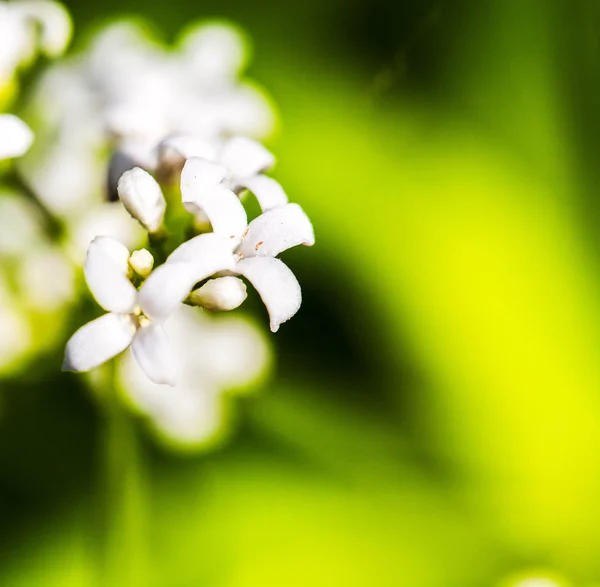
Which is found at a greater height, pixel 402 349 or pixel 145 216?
pixel 402 349

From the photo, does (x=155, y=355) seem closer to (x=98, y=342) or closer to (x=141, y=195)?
(x=98, y=342)

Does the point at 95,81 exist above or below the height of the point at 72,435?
above

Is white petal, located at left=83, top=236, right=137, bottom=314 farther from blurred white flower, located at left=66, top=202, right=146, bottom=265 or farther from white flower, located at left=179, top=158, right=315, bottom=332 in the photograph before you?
blurred white flower, located at left=66, top=202, right=146, bottom=265

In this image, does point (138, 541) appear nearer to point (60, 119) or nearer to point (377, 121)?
point (60, 119)

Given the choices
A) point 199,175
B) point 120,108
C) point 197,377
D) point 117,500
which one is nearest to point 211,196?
point 199,175

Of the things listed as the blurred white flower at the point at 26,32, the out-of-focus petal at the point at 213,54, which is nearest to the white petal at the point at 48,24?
the blurred white flower at the point at 26,32

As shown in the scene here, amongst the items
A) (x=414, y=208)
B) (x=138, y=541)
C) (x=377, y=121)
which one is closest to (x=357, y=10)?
(x=377, y=121)

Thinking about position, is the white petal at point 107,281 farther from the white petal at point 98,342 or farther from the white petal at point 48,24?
the white petal at point 48,24

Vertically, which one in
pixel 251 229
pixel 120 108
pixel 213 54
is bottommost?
pixel 251 229
